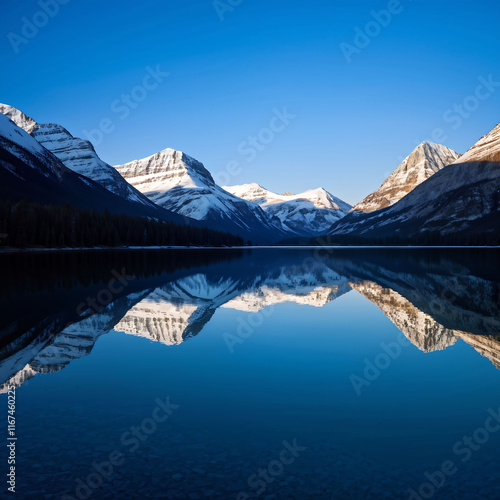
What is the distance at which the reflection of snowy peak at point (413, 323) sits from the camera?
65.9ft

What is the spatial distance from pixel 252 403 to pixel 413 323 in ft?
47.8

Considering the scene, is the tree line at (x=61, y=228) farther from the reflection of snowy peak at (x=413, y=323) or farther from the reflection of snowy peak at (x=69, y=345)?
the reflection of snowy peak at (x=413, y=323)

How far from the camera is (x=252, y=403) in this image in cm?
1273

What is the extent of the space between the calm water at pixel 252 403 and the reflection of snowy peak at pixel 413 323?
0.48ft

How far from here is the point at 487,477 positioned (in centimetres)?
872

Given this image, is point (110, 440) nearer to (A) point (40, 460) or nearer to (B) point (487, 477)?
(A) point (40, 460)

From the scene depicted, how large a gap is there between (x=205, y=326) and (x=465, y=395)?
15.0 meters

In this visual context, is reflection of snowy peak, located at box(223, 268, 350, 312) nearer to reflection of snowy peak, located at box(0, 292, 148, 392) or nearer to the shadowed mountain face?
the shadowed mountain face

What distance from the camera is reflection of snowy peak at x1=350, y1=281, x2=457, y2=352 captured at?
65.9 ft

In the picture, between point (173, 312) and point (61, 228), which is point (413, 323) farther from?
point (61, 228)

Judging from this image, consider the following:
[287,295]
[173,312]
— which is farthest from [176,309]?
[287,295]

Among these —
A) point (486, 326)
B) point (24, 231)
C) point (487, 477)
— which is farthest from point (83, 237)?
point (487, 477)

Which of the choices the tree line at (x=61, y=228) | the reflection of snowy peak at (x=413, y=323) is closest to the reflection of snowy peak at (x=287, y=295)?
the reflection of snowy peak at (x=413, y=323)

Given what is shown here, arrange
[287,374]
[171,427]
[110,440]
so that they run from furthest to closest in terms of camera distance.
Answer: [287,374] < [171,427] < [110,440]
